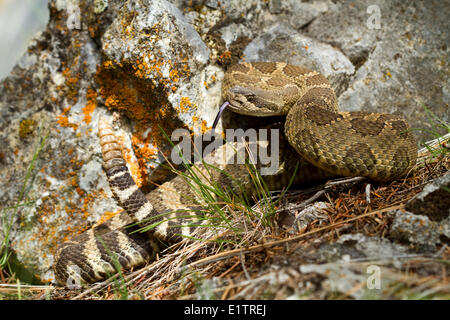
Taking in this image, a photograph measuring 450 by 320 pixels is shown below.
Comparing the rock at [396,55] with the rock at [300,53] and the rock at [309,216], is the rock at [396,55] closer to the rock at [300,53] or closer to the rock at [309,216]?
the rock at [300,53]

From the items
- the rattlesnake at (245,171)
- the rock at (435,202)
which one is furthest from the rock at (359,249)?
the rattlesnake at (245,171)

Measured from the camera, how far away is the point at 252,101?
3.83m

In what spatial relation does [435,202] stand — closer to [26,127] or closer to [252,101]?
[252,101]

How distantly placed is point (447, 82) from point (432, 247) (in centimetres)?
277

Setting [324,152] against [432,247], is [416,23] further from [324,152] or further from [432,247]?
[432,247]

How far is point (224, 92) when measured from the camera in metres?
3.96

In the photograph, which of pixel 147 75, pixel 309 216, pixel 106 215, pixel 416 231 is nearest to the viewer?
pixel 416 231

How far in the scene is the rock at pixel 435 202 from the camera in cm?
235

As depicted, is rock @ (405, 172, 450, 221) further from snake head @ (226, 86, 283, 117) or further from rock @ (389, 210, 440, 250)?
snake head @ (226, 86, 283, 117)

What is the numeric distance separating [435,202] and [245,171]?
186 centimetres

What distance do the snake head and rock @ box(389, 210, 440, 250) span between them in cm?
181

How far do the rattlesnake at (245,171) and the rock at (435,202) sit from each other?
0.74 meters

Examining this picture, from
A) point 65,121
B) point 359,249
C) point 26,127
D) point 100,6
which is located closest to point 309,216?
point 359,249
